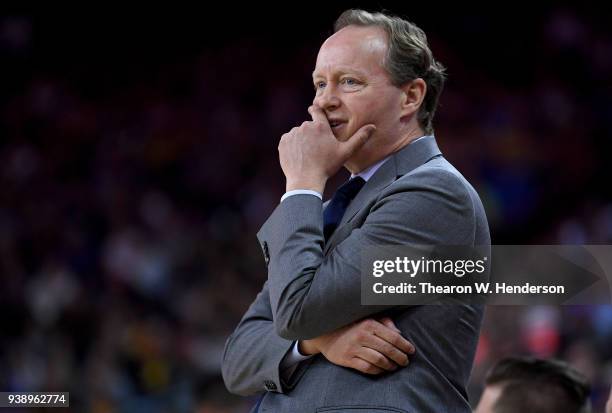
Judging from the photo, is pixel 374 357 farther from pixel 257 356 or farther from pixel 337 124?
pixel 337 124

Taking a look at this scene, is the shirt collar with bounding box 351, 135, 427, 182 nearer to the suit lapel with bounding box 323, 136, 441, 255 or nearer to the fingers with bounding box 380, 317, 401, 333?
the suit lapel with bounding box 323, 136, 441, 255

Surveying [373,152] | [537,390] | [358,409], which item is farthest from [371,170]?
[537,390]

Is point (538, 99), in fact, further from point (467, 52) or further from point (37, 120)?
point (37, 120)

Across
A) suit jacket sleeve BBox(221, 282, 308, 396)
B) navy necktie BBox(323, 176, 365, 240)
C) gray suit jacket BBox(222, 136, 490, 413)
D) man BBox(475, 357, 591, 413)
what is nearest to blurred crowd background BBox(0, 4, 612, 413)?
man BBox(475, 357, 591, 413)

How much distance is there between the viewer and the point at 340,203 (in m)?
2.24

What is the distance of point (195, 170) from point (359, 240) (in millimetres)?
5394

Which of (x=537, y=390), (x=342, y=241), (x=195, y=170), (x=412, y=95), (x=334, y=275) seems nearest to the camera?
(x=334, y=275)

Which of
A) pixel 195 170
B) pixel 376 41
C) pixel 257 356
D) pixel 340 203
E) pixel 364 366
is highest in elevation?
pixel 376 41

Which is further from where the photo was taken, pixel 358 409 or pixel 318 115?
pixel 318 115

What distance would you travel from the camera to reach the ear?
2260 millimetres

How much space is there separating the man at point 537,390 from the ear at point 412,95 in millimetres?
786

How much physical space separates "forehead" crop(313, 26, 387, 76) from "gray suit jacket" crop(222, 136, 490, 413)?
0.27 metres

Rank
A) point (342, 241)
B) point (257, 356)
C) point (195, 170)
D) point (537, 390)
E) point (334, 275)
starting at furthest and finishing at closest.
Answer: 1. point (195, 170)
2. point (537, 390)
3. point (257, 356)
4. point (342, 241)
5. point (334, 275)

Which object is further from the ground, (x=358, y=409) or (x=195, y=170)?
(x=358, y=409)
